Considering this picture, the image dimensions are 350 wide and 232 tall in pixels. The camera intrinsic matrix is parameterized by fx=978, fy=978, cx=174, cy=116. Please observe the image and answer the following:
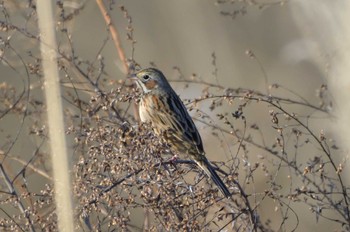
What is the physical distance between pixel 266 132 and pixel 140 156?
13.9 ft

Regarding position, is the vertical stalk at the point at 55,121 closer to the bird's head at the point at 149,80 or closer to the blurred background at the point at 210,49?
the bird's head at the point at 149,80

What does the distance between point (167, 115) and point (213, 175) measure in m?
1.01

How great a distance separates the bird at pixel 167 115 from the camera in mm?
4602

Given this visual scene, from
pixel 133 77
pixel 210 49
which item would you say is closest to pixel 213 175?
pixel 133 77

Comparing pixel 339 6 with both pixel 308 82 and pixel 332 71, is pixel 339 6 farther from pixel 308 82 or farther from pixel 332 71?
pixel 308 82

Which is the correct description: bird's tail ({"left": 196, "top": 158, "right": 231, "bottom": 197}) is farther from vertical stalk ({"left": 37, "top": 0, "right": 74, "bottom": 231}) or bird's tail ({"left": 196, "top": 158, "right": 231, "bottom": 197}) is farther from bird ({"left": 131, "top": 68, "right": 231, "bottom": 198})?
vertical stalk ({"left": 37, "top": 0, "right": 74, "bottom": 231})

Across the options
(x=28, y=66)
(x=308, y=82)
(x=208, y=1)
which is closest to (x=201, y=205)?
(x=28, y=66)

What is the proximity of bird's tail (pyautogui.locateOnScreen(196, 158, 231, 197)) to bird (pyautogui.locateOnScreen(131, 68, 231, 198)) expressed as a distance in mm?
105

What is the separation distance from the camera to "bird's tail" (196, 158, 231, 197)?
3.83 meters

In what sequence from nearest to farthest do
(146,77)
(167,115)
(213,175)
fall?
1. (213,175)
2. (167,115)
3. (146,77)

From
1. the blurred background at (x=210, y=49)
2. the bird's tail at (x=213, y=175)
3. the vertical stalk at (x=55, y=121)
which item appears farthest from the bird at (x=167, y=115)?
the blurred background at (x=210, y=49)

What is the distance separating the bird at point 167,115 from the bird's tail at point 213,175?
0.10 m

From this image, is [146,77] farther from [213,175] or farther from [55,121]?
[213,175]

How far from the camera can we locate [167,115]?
494 cm
